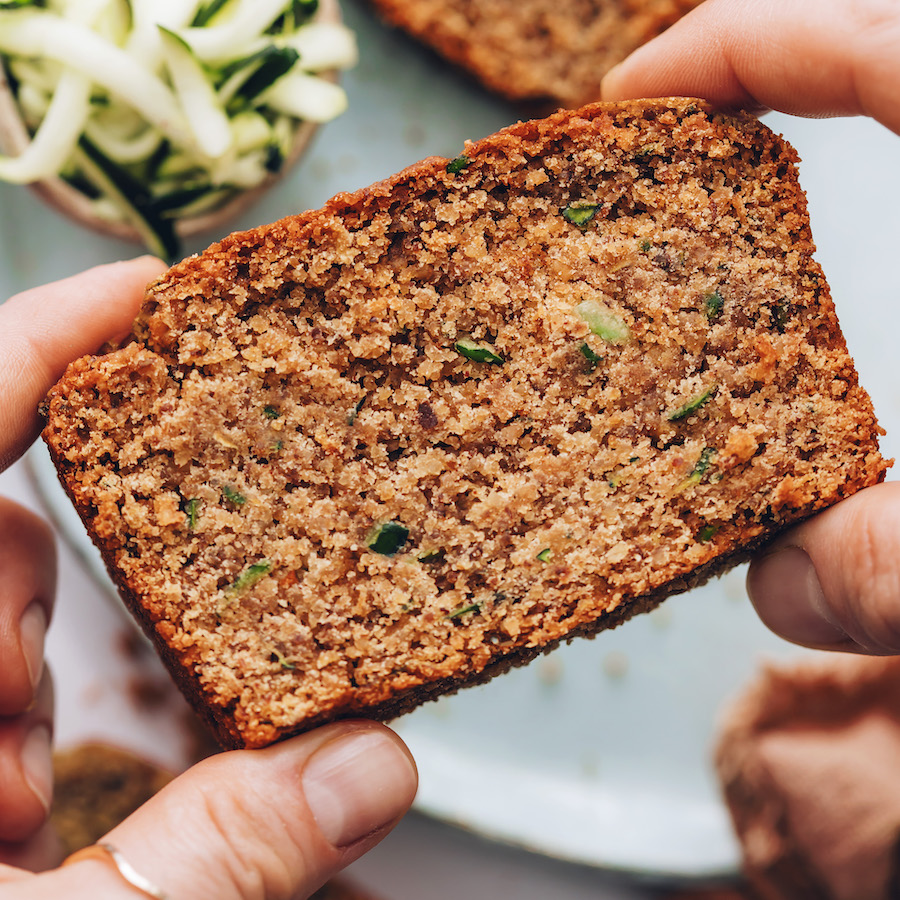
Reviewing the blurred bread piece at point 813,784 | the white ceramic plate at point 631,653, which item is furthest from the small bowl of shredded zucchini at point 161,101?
the blurred bread piece at point 813,784

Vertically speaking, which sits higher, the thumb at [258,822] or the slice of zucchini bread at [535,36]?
the slice of zucchini bread at [535,36]

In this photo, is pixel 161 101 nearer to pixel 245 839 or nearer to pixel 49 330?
pixel 49 330

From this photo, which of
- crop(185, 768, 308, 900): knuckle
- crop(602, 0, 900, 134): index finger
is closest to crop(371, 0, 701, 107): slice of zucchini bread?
crop(602, 0, 900, 134): index finger

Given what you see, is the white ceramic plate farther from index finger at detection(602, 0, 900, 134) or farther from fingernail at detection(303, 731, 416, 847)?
fingernail at detection(303, 731, 416, 847)

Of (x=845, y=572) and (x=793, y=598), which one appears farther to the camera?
(x=793, y=598)

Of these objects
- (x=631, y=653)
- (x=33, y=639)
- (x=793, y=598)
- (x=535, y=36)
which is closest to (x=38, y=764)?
(x=33, y=639)

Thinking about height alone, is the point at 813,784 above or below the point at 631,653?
below

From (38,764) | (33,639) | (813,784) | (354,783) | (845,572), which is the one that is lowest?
(813,784)

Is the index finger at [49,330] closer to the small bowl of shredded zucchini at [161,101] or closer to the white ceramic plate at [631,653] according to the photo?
the small bowl of shredded zucchini at [161,101]
